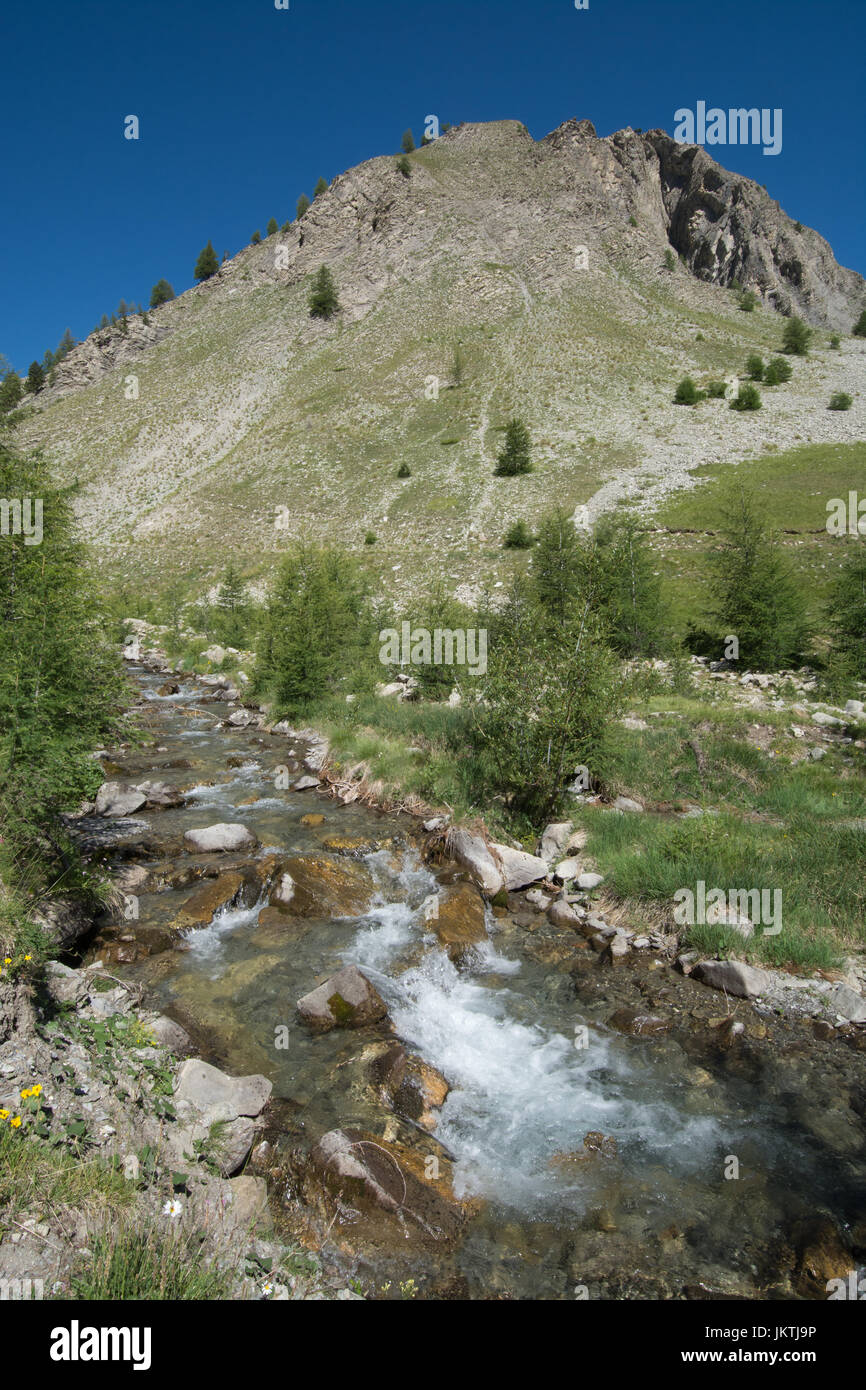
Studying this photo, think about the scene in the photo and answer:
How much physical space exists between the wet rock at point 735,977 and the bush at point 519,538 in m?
38.4

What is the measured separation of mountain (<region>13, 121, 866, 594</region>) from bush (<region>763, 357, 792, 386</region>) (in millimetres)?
1954

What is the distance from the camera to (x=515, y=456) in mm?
54094

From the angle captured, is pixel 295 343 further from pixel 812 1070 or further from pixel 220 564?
pixel 812 1070

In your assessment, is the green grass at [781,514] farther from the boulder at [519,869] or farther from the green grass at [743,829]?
the boulder at [519,869]

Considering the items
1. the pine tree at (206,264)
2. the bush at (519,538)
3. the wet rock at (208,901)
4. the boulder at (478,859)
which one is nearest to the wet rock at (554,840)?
the boulder at (478,859)

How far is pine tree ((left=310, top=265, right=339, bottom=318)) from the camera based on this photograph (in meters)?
92.9

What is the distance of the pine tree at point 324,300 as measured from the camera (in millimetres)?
92881

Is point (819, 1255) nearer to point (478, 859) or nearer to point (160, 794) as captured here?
point (478, 859)

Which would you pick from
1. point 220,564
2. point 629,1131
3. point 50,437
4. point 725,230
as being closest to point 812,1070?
point 629,1131

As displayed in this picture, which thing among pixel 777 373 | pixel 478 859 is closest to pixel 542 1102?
pixel 478 859

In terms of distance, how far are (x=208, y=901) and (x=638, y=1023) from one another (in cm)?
722

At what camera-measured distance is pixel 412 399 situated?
237 feet

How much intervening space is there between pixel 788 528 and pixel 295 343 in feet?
261
